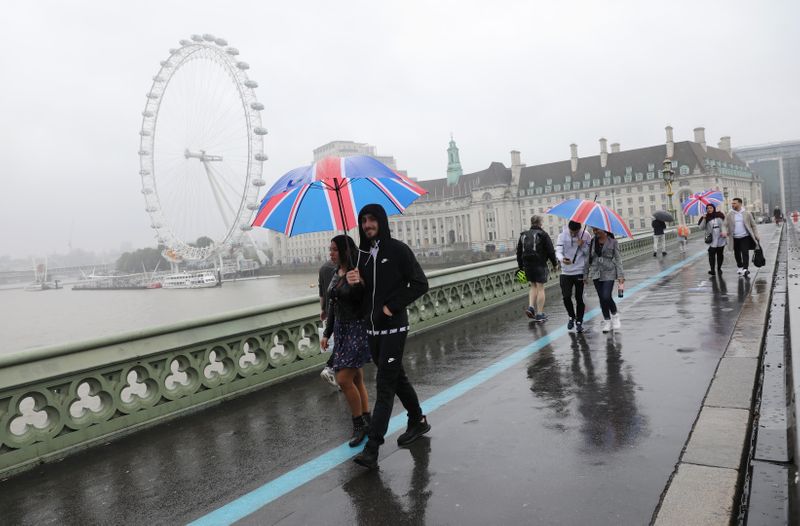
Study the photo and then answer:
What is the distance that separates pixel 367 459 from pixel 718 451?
7.80 ft

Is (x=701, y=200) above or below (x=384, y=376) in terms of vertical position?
above

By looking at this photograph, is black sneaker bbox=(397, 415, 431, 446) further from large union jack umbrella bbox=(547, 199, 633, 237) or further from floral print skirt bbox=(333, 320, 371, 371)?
large union jack umbrella bbox=(547, 199, 633, 237)

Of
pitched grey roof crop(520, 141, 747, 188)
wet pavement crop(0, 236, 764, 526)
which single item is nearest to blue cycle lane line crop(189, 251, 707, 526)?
wet pavement crop(0, 236, 764, 526)

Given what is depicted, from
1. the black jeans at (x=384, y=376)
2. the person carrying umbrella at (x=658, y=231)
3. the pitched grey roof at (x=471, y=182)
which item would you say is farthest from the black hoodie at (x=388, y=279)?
the pitched grey roof at (x=471, y=182)

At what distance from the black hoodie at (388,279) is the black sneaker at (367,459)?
90cm

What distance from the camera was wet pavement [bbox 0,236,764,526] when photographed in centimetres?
375

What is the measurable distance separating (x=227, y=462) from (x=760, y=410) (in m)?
4.48

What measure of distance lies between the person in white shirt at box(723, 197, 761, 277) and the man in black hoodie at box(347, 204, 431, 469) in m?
11.4

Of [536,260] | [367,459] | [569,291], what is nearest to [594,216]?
[569,291]

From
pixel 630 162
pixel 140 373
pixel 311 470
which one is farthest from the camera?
pixel 630 162

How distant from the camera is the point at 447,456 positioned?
4566mm

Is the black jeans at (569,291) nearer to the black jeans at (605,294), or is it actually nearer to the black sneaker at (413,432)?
the black jeans at (605,294)

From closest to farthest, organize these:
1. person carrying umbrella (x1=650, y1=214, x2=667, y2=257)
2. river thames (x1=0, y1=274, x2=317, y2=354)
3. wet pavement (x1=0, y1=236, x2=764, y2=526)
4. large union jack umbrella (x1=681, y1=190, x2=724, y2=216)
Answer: wet pavement (x1=0, y1=236, x2=764, y2=526), large union jack umbrella (x1=681, y1=190, x2=724, y2=216), person carrying umbrella (x1=650, y1=214, x2=667, y2=257), river thames (x1=0, y1=274, x2=317, y2=354)

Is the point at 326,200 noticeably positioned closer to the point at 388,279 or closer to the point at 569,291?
the point at 388,279
